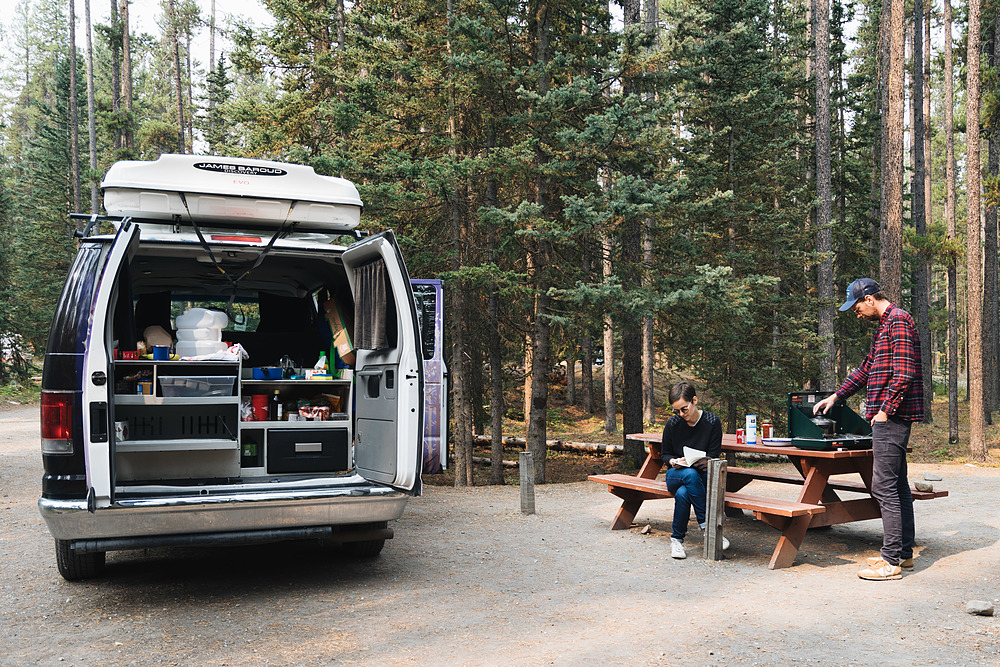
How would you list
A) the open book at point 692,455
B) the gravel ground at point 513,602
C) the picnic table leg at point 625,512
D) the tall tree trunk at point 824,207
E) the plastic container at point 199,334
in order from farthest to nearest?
the tall tree trunk at point 824,207, the picnic table leg at point 625,512, the open book at point 692,455, the plastic container at point 199,334, the gravel ground at point 513,602

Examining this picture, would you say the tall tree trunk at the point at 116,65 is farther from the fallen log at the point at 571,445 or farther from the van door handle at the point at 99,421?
the van door handle at the point at 99,421

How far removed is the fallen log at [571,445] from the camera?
19.2m

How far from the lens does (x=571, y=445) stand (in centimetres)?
1998

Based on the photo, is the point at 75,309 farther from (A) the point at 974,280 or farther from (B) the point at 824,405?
(A) the point at 974,280

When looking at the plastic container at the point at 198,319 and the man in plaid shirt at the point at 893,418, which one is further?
the plastic container at the point at 198,319

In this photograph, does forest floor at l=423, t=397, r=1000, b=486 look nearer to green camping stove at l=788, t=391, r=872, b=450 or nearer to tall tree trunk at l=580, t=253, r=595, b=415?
tall tree trunk at l=580, t=253, r=595, b=415

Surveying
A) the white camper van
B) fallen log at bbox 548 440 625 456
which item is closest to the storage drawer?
the white camper van

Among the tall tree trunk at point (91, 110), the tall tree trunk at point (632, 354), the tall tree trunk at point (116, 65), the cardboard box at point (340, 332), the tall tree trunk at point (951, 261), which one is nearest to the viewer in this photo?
the cardboard box at point (340, 332)

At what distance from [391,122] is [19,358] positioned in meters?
25.5

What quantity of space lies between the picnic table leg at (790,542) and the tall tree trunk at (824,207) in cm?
1036

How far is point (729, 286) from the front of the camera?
11672mm

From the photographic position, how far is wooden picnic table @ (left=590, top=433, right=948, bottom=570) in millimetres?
6004

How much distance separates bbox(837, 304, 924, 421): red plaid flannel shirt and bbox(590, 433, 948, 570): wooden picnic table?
26.3 inches

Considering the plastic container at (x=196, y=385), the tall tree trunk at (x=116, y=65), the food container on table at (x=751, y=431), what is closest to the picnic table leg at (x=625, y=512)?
the food container on table at (x=751, y=431)
